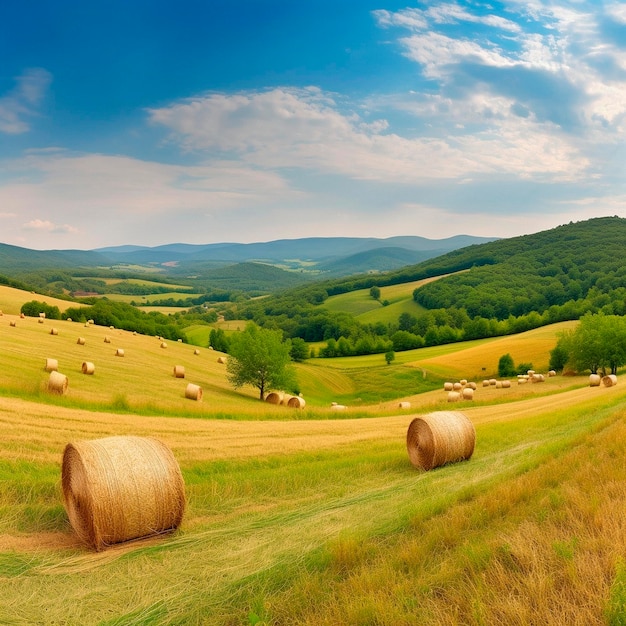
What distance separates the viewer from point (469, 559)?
5559 mm

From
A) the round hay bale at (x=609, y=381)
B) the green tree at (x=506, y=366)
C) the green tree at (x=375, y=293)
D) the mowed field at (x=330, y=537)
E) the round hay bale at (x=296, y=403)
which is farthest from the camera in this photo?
the green tree at (x=375, y=293)

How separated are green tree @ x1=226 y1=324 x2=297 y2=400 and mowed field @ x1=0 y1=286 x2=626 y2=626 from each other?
78.7 ft

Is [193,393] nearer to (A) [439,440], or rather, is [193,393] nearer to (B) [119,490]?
(A) [439,440]

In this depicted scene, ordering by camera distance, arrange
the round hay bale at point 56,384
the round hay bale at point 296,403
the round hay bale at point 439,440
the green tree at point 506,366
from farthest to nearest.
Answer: the green tree at point 506,366, the round hay bale at point 296,403, the round hay bale at point 56,384, the round hay bale at point 439,440

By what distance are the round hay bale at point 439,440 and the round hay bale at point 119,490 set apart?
647cm

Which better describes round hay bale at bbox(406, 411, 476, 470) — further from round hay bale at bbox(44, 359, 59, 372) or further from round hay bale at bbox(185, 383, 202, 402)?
round hay bale at bbox(44, 359, 59, 372)

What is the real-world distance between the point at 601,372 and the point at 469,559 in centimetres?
5593

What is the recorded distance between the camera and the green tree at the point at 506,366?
206 feet

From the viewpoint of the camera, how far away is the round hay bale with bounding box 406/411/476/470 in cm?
1240

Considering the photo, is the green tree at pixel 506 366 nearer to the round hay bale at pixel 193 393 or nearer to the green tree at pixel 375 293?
the round hay bale at pixel 193 393

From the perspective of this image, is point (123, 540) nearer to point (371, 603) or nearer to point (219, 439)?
point (371, 603)

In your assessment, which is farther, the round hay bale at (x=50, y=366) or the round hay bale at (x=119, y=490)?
the round hay bale at (x=50, y=366)

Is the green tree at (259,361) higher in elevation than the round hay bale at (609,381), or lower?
higher

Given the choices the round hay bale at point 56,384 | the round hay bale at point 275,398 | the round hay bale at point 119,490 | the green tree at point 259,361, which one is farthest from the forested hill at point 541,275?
the round hay bale at point 119,490
